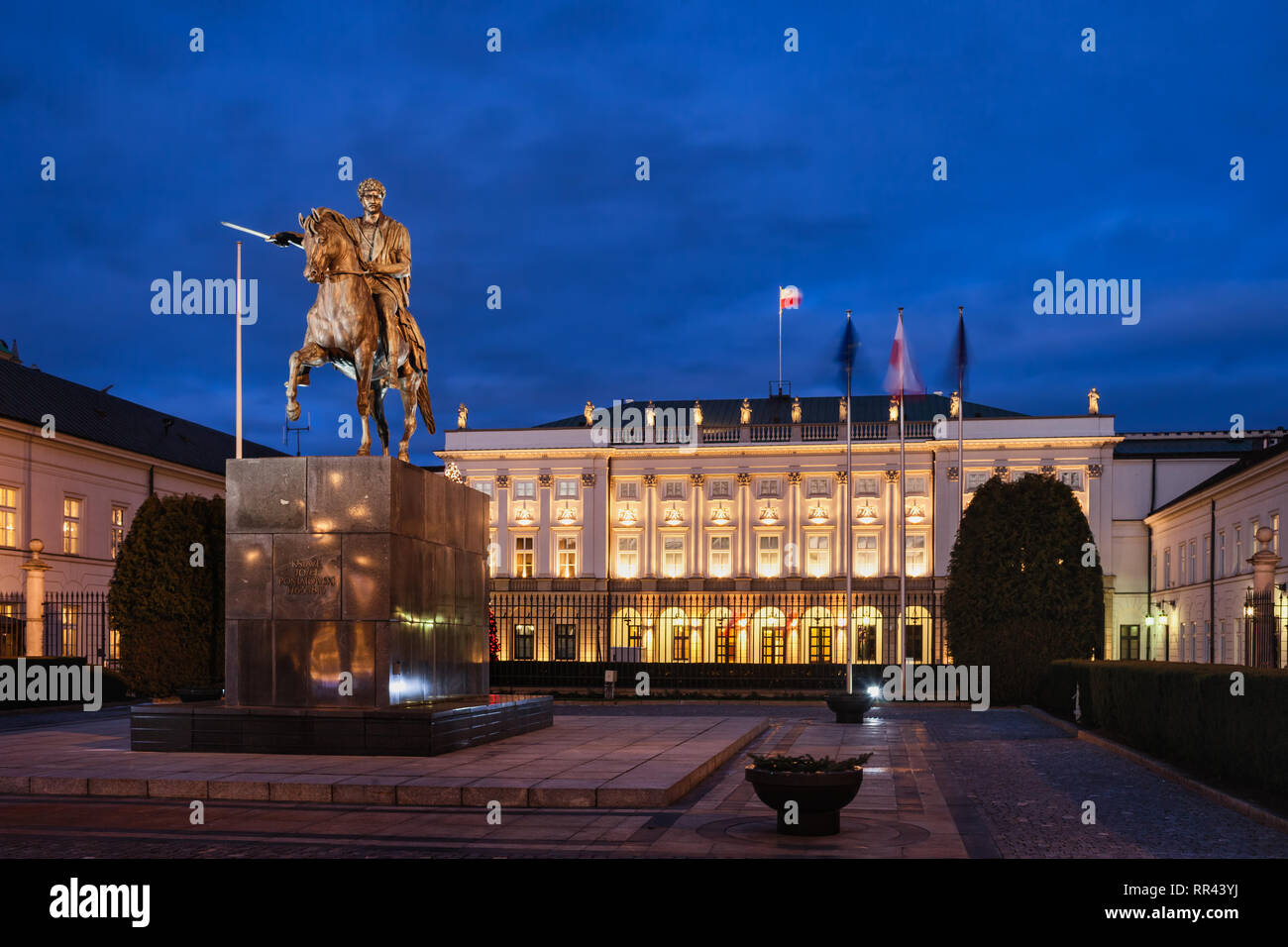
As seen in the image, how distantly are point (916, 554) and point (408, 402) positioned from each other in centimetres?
5673

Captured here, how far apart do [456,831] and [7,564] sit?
3675 cm

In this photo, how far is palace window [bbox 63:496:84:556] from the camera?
154ft

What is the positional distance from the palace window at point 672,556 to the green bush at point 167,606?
42.4m

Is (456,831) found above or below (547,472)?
below

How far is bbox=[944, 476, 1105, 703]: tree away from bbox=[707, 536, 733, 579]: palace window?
Answer: 37908 mm

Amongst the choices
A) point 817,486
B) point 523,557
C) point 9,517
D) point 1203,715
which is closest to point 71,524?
point 9,517

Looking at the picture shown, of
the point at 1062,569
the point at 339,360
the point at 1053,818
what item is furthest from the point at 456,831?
the point at 1062,569

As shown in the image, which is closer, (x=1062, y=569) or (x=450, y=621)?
(x=450, y=621)

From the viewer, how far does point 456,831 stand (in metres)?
11.3

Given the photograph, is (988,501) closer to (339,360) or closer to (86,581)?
(339,360)

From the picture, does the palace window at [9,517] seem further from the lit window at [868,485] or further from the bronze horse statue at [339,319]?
the lit window at [868,485]

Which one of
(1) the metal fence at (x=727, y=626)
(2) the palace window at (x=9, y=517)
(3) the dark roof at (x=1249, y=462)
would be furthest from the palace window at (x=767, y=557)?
(2) the palace window at (x=9, y=517)

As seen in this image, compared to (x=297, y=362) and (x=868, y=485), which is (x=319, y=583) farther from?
(x=868, y=485)

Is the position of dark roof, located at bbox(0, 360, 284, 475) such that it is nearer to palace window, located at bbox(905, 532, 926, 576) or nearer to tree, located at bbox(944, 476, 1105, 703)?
tree, located at bbox(944, 476, 1105, 703)
